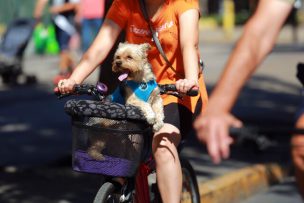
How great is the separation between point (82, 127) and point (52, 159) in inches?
162

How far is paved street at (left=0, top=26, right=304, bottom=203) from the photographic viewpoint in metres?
7.36

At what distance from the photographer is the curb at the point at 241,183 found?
23.5 ft

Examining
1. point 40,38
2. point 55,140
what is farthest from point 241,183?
point 40,38

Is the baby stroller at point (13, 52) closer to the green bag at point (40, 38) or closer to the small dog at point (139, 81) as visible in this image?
the green bag at point (40, 38)

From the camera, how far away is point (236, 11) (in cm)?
4056

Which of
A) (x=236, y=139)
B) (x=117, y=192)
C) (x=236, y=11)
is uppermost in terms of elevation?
(x=236, y=139)

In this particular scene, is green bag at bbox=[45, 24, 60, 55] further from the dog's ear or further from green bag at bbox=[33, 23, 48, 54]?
the dog's ear

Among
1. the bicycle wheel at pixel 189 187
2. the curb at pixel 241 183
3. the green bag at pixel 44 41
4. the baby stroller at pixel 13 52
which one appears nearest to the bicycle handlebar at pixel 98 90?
the bicycle wheel at pixel 189 187

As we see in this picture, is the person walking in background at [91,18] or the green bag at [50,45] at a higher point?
the person walking in background at [91,18]

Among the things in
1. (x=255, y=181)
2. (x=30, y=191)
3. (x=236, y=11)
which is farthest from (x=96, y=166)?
(x=236, y=11)

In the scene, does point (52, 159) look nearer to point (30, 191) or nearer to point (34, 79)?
point (30, 191)

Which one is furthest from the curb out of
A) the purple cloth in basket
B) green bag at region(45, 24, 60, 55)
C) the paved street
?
green bag at region(45, 24, 60, 55)

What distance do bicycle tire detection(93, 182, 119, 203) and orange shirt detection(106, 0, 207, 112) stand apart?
587mm

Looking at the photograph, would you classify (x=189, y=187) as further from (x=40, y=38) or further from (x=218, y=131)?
(x=40, y=38)
